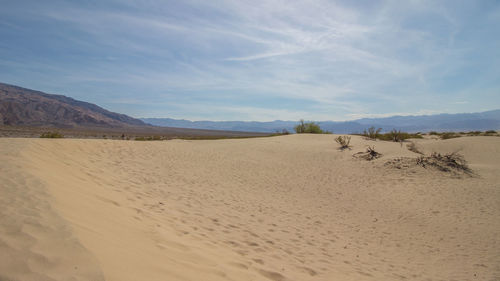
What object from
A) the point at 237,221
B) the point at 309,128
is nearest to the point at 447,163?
the point at 237,221

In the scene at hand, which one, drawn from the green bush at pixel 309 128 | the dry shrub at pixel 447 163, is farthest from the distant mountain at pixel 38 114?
the dry shrub at pixel 447 163

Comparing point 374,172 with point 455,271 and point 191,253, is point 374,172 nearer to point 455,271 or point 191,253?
point 455,271

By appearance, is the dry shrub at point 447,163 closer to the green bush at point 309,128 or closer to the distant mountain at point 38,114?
the green bush at point 309,128

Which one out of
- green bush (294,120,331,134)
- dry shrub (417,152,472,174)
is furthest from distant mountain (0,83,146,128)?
dry shrub (417,152,472,174)

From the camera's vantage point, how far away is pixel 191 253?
3197 mm

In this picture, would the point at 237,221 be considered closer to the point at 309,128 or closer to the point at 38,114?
the point at 309,128

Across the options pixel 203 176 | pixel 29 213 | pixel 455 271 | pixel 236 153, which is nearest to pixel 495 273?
pixel 455 271

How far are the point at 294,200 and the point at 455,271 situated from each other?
4.14m

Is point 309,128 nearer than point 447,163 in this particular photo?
No

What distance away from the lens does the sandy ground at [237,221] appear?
2.31 metres

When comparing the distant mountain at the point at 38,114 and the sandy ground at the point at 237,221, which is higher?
the distant mountain at the point at 38,114

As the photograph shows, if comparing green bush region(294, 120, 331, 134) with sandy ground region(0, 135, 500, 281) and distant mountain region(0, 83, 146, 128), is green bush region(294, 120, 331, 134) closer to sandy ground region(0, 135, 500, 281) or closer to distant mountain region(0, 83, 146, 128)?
sandy ground region(0, 135, 500, 281)

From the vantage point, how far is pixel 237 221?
541 cm

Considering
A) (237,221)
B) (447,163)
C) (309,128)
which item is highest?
(309,128)
